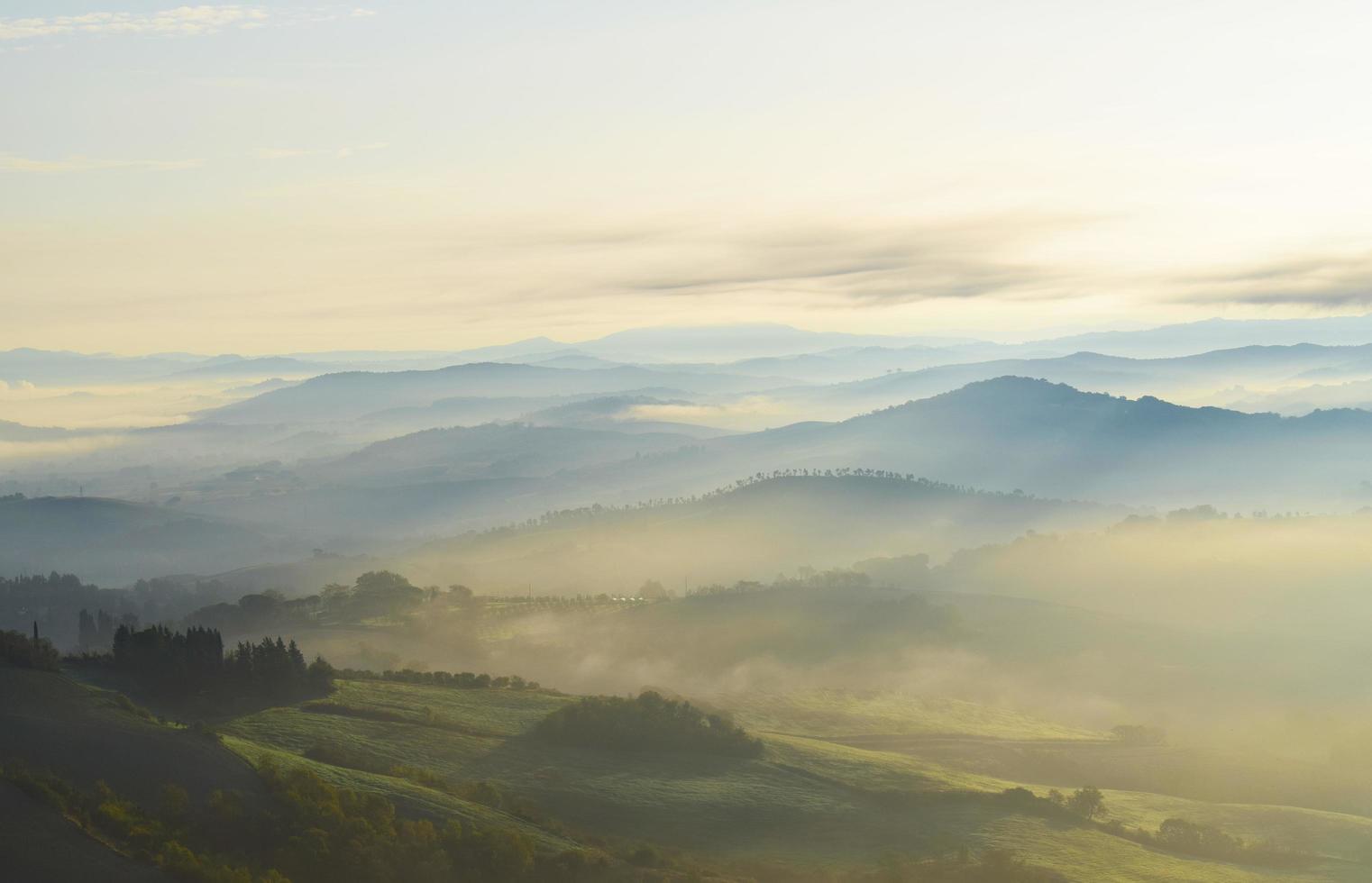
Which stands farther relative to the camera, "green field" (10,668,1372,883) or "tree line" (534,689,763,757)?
"tree line" (534,689,763,757)

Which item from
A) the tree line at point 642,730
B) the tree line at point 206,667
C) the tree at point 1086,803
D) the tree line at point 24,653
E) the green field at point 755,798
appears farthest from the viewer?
the tree line at point 206,667

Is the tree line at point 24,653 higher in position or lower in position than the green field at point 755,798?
higher

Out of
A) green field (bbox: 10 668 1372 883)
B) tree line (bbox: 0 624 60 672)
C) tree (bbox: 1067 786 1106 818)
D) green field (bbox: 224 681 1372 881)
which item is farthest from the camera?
tree (bbox: 1067 786 1106 818)

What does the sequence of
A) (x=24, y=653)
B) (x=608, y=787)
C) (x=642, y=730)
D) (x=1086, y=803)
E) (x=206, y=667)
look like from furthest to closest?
(x=642, y=730), (x=206, y=667), (x=1086, y=803), (x=608, y=787), (x=24, y=653)

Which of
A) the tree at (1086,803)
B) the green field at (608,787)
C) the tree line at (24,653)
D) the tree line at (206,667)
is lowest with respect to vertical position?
the tree at (1086,803)

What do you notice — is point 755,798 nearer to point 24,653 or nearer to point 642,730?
Result: point 642,730

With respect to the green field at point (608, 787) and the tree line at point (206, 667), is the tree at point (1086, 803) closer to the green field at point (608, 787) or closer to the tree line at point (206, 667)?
the green field at point (608, 787)

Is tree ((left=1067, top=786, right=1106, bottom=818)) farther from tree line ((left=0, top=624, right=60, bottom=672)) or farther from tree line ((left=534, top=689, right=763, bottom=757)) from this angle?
tree line ((left=0, top=624, right=60, bottom=672))

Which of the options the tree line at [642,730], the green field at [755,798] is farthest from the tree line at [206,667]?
the tree line at [642,730]

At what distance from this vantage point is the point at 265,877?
61.1 meters

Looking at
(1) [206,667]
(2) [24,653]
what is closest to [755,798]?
(1) [206,667]

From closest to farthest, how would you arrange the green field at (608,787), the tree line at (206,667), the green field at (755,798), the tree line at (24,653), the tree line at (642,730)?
the green field at (608,787), the green field at (755,798), the tree line at (24,653), the tree line at (642,730), the tree line at (206,667)

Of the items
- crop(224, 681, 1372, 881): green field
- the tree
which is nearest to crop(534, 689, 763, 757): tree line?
crop(224, 681, 1372, 881): green field

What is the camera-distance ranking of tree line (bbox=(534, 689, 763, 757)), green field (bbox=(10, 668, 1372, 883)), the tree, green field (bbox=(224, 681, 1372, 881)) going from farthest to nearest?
tree line (bbox=(534, 689, 763, 757))
the tree
green field (bbox=(224, 681, 1372, 881))
green field (bbox=(10, 668, 1372, 883))
